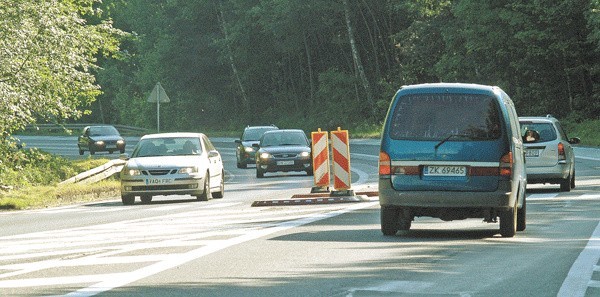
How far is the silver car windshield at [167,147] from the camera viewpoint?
28.9 meters

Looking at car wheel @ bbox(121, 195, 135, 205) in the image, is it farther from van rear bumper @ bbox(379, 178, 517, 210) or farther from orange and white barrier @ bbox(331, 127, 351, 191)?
van rear bumper @ bbox(379, 178, 517, 210)

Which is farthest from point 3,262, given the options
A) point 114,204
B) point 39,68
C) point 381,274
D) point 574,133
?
point 574,133

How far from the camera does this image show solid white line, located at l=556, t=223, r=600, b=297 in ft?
36.9

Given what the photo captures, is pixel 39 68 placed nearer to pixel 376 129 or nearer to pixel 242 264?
pixel 242 264

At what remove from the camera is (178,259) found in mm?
14125

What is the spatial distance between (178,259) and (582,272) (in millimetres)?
4111

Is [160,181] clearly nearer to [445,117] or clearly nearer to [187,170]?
[187,170]

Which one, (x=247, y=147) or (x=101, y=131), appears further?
(x=101, y=131)

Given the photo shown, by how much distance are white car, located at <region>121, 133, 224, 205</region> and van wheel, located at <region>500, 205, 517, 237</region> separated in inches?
468

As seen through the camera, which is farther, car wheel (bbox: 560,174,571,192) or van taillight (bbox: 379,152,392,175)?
car wheel (bbox: 560,174,571,192)

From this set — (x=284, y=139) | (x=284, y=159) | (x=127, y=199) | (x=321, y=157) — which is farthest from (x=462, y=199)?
(x=284, y=139)

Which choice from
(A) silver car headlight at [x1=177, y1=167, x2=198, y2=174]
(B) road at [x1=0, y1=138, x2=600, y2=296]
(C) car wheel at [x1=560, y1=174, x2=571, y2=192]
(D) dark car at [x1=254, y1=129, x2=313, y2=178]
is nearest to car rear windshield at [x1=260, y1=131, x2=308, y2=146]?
(D) dark car at [x1=254, y1=129, x2=313, y2=178]

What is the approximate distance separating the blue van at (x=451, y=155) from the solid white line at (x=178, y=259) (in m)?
1.94

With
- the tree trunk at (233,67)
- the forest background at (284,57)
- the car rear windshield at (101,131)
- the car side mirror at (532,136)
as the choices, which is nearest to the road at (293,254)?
the car side mirror at (532,136)
